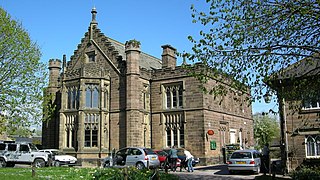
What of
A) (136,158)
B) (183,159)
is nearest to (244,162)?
(183,159)

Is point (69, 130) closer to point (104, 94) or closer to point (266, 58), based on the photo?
point (104, 94)

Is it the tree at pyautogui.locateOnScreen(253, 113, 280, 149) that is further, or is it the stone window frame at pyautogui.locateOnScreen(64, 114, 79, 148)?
the tree at pyautogui.locateOnScreen(253, 113, 280, 149)

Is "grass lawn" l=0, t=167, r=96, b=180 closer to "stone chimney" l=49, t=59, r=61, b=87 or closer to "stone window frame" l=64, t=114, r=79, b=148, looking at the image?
"stone window frame" l=64, t=114, r=79, b=148

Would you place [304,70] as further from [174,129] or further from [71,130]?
[71,130]

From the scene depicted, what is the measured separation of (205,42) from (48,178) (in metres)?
8.66

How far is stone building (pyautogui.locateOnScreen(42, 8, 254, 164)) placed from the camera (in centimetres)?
3138

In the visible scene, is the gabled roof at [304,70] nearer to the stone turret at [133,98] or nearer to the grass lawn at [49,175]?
the grass lawn at [49,175]

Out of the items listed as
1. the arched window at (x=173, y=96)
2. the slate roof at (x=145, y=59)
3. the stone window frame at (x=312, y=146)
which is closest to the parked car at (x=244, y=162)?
the stone window frame at (x=312, y=146)

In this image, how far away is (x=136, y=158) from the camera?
23.0 metres

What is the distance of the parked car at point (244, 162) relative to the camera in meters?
21.4

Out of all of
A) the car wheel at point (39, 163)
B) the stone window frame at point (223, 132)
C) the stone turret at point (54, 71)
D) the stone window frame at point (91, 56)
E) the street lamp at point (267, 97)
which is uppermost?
the stone window frame at point (91, 56)

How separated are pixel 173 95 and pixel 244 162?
13.1 meters

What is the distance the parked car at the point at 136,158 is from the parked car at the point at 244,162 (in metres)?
4.90

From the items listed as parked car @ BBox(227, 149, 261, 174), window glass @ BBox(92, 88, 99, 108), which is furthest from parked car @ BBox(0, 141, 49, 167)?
parked car @ BBox(227, 149, 261, 174)
